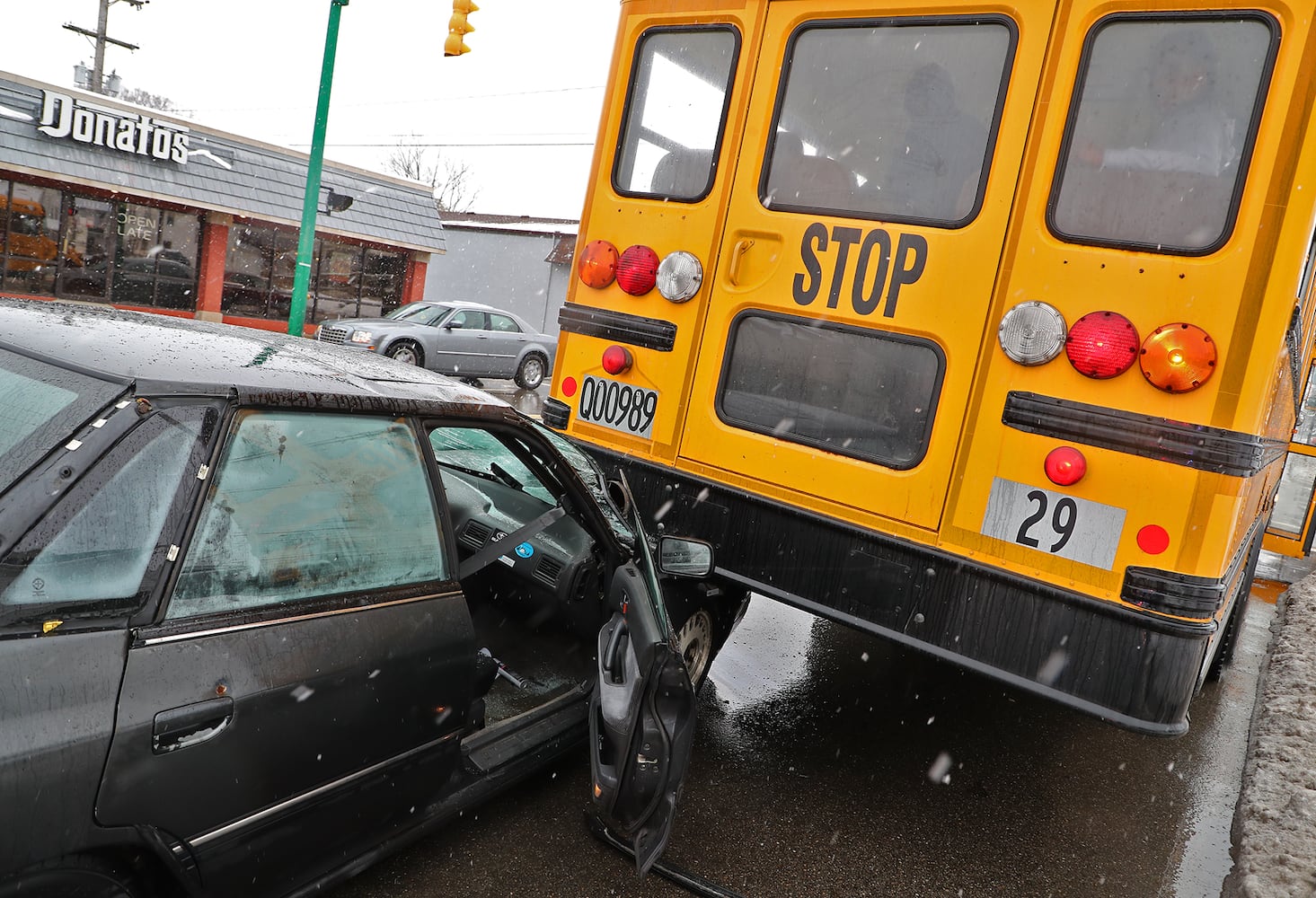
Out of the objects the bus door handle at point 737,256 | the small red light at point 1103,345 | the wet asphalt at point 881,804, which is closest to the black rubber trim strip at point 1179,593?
the small red light at point 1103,345

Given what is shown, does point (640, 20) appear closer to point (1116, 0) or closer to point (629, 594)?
point (1116, 0)

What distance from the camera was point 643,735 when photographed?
7.79ft

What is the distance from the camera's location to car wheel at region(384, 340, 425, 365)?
1678cm

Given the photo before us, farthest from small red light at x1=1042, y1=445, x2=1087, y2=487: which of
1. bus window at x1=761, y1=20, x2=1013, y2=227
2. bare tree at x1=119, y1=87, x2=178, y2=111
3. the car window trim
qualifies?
bare tree at x1=119, y1=87, x2=178, y2=111

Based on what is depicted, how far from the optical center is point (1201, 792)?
4250 mm

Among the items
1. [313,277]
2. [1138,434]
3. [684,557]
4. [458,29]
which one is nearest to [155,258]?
[313,277]

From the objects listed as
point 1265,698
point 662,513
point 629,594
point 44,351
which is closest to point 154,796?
point 44,351

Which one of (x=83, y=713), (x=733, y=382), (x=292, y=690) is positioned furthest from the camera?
(x=733, y=382)

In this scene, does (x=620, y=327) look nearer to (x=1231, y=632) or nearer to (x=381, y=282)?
(x=1231, y=632)

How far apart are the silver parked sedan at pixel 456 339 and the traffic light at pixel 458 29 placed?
21.0 feet

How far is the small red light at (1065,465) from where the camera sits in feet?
9.84

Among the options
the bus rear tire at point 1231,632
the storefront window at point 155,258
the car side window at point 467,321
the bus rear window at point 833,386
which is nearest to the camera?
the bus rear window at point 833,386

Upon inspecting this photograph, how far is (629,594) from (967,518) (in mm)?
1363

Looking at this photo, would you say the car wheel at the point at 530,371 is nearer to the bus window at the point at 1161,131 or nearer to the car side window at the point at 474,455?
the car side window at the point at 474,455
